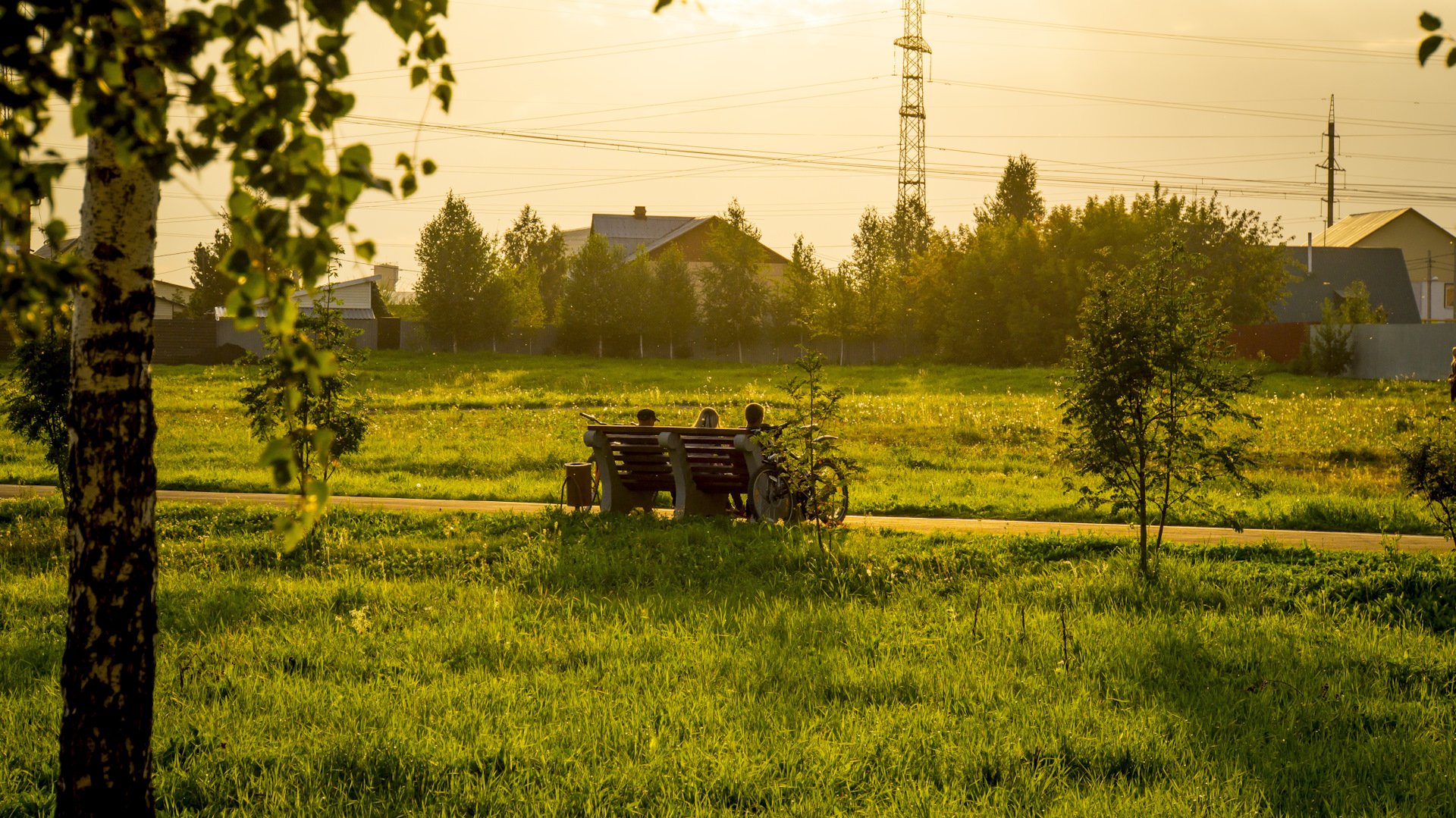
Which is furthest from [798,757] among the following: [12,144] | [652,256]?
[652,256]

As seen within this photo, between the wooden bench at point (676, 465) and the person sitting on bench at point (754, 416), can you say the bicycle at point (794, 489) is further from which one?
the person sitting on bench at point (754, 416)

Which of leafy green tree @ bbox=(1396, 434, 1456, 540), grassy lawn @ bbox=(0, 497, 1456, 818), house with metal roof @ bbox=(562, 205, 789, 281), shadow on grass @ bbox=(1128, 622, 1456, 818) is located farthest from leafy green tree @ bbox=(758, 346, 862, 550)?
house with metal roof @ bbox=(562, 205, 789, 281)

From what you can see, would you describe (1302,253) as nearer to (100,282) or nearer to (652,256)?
(652,256)

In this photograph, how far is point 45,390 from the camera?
1052cm

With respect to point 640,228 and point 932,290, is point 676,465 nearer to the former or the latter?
point 932,290

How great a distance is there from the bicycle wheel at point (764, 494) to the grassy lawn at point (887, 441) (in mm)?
2353

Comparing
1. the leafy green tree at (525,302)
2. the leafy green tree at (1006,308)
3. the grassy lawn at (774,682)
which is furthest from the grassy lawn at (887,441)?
the leafy green tree at (525,302)

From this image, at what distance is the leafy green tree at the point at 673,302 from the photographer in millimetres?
62594

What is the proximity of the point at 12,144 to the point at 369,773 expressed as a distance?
10.9 feet

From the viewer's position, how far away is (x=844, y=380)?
38.3m

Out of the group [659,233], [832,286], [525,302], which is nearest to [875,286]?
[832,286]

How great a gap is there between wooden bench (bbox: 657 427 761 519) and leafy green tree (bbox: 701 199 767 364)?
172 ft

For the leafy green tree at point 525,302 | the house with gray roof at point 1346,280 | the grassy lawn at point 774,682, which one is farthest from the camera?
the house with gray roof at point 1346,280

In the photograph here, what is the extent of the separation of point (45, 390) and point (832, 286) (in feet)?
168
